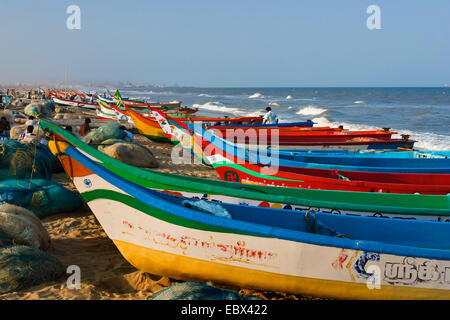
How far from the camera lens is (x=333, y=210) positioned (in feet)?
15.6

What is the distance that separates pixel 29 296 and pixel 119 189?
52.4 inches

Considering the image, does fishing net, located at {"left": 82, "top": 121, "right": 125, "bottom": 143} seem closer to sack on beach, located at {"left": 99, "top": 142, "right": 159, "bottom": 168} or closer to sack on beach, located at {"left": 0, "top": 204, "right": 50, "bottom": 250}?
sack on beach, located at {"left": 99, "top": 142, "right": 159, "bottom": 168}

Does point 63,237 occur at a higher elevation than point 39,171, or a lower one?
lower

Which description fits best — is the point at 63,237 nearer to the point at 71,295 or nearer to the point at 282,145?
the point at 71,295

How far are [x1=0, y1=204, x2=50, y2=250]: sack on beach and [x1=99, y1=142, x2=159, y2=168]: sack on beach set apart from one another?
462cm

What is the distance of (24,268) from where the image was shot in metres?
3.74

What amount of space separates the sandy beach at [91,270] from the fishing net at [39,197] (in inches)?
5.7

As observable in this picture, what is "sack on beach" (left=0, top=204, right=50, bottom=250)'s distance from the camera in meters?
4.19

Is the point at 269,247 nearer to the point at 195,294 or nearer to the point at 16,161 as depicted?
Result: the point at 195,294

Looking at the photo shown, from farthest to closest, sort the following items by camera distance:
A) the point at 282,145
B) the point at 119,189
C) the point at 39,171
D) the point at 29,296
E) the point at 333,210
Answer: the point at 282,145
the point at 39,171
the point at 333,210
the point at 119,189
the point at 29,296

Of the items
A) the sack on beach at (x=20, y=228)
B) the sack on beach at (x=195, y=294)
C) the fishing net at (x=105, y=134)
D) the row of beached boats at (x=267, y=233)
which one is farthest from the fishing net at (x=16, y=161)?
the fishing net at (x=105, y=134)

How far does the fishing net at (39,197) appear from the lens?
5.47m
